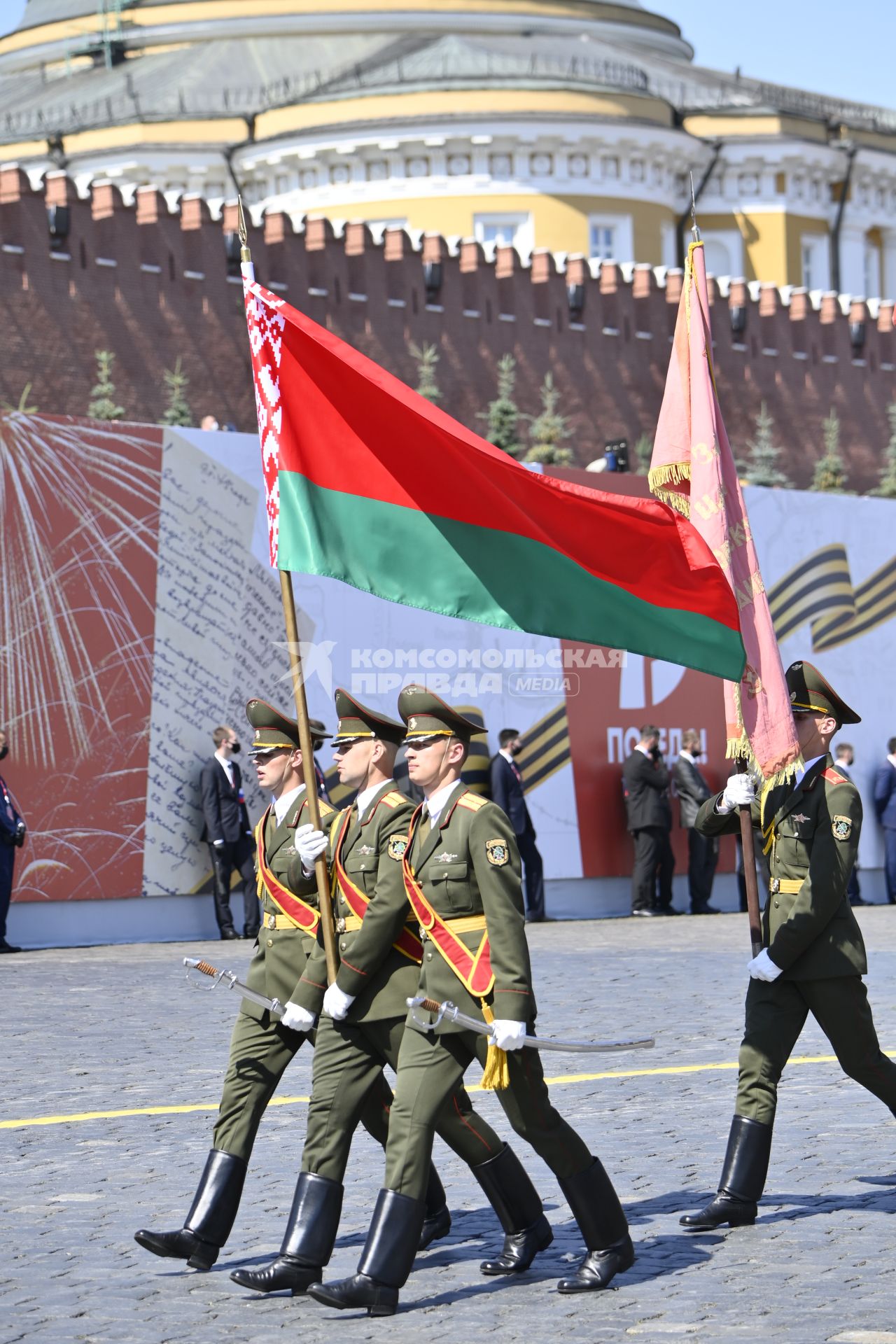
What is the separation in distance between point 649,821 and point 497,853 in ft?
47.7

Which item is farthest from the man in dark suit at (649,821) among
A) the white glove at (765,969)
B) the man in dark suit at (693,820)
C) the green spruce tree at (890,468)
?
the green spruce tree at (890,468)

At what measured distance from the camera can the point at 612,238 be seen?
52812 mm

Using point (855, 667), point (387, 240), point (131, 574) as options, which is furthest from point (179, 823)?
point (387, 240)

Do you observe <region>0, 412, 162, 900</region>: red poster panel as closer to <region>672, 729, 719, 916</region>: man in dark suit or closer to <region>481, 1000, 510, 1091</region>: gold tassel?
<region>672, 729, 719, 916</region>: man in dark suit

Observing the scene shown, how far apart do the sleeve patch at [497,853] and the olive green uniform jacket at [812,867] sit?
1.28 m

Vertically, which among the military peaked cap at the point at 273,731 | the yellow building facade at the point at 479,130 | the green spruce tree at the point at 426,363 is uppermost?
the yellow building facade at the point at 479,130

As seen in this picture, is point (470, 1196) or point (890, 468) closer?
point (470, 1196)

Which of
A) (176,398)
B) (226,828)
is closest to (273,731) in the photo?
(226,828)

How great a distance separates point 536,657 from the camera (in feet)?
68.6

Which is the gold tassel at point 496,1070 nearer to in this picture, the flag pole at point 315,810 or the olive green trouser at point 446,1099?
the olive green trouser at point 446,1099

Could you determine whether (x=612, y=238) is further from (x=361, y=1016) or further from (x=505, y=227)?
(x=361, y=1016)

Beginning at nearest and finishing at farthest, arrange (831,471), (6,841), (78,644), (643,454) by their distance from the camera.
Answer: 1. (6,841)
2. (78,644)
3. (643,454)
4. (831,471)

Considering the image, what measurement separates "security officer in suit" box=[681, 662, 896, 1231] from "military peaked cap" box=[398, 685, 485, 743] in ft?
3.59

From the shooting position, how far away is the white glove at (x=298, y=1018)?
702 cm
